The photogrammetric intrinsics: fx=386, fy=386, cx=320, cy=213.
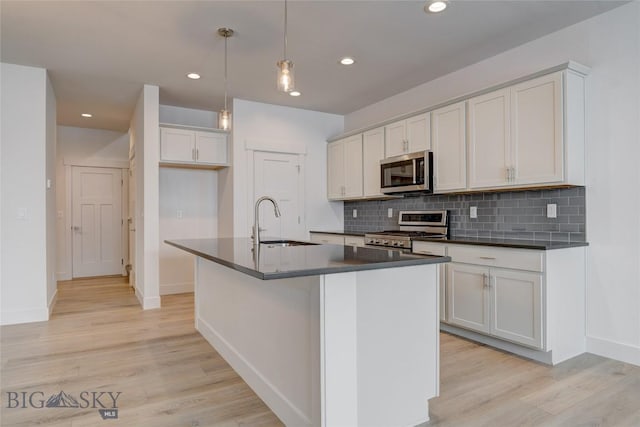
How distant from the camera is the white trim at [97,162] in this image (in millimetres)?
6668

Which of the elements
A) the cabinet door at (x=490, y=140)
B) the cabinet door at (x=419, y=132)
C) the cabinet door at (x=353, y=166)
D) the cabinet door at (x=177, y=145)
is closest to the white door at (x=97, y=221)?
the cabinet door at (x=177, y=145)

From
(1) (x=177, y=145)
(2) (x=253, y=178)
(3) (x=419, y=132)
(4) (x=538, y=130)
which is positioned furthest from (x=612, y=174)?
(1) (x=177, y=145)

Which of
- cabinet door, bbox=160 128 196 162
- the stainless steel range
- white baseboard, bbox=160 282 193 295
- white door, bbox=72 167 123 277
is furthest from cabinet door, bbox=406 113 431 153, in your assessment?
white door, bbox=72 167 123 277

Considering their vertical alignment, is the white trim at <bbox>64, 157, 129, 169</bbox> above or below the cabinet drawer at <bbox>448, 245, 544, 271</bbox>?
above

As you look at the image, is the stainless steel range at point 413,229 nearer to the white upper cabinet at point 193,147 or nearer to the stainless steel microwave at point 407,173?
the stainless steel microwave at point 407,173

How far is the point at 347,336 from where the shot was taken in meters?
1.70

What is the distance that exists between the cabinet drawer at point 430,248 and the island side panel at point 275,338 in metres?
1.83

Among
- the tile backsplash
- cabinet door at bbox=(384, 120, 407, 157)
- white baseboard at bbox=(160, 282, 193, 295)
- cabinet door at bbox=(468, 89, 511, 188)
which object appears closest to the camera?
the tile backsplash

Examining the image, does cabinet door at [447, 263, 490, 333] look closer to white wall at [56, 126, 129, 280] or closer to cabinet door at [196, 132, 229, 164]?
cabinet door at [196, 132, 229, 164]

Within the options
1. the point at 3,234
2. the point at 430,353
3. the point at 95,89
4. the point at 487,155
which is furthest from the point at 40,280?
the point at 487,155

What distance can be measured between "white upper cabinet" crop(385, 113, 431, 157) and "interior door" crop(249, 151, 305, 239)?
4.76 ft

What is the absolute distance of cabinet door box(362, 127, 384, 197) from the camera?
15.5 ft

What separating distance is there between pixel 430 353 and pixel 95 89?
15.4 ft

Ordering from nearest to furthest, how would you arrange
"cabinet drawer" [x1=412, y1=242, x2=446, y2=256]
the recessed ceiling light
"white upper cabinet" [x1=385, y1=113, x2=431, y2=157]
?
the recessed ceiling light → "cabinet drawer" [x1=412, y1=242, x2=446, y2=256] → "white upper cabinet" [x1=385, y1=113, x2=431, y2=157]
